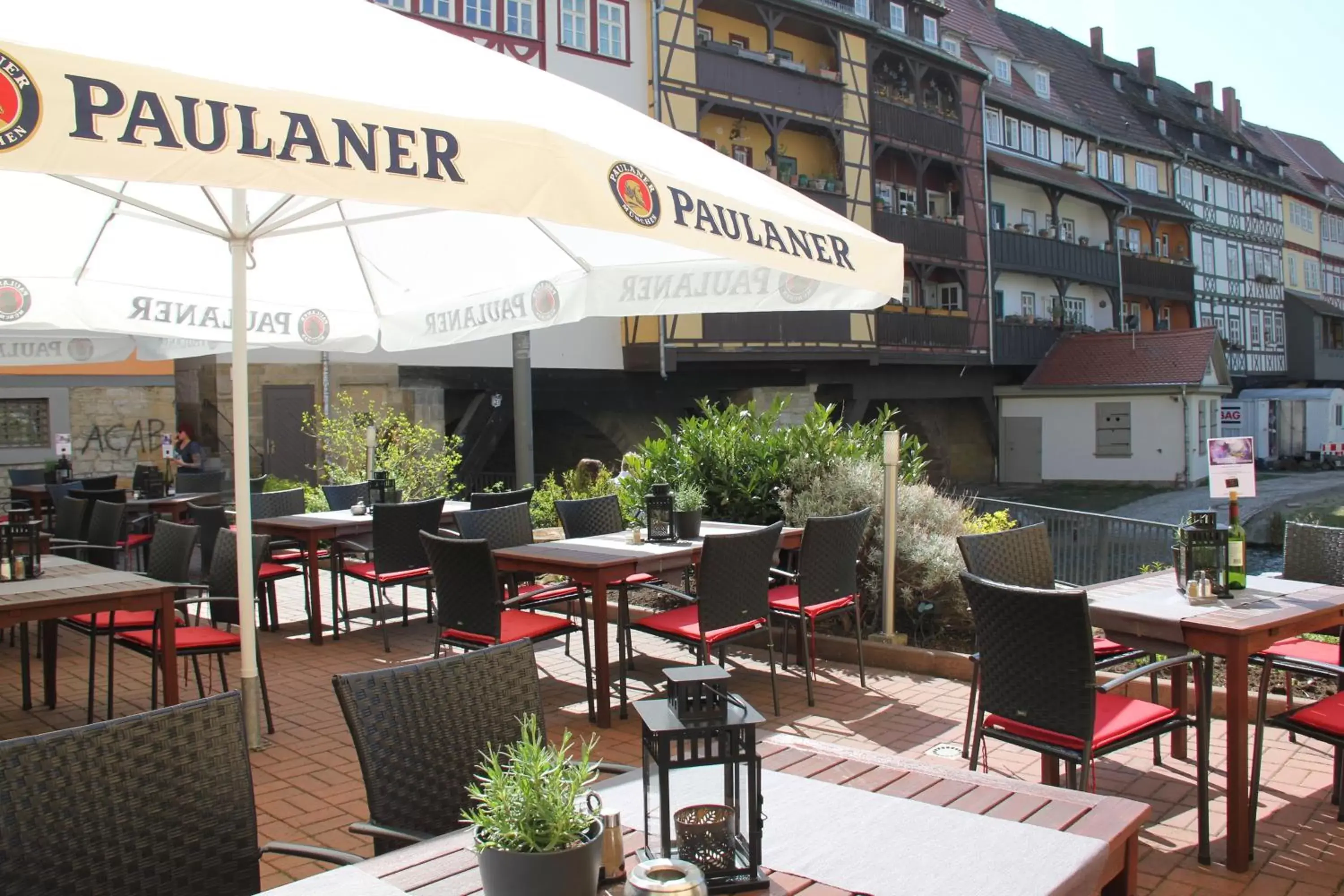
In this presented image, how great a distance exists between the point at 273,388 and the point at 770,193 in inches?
537

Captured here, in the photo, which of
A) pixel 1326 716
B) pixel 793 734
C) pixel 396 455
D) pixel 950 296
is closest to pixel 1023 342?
pixel 950 296

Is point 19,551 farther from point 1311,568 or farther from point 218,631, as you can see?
point 1311,568

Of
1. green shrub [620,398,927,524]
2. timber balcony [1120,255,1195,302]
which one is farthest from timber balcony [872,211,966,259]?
green shrub [620,398,927,524]

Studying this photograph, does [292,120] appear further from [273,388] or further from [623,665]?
[273,388]

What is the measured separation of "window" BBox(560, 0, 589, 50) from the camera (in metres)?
17.1

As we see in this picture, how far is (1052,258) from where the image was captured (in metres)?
28.0

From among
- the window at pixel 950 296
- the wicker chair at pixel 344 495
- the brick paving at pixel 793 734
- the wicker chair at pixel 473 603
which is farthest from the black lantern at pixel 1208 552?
the window at pixel 950 296

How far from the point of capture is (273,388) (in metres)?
16.0

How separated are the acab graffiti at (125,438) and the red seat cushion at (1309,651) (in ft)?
49.1

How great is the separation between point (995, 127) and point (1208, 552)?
26078 millimetres

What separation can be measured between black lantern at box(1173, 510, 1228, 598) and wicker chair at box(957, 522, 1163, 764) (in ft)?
1.39

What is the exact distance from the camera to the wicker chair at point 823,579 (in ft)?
16.8

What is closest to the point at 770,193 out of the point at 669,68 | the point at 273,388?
the point at 273,388

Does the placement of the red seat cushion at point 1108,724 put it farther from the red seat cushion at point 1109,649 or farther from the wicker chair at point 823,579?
the wicker chair at point 823,579
